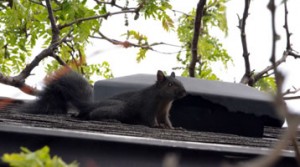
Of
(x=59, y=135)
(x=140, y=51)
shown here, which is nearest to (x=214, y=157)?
(x=59, y=135)

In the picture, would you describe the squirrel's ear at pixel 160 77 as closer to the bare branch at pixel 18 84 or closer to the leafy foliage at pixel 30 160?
the bare branch at pixel 18 84

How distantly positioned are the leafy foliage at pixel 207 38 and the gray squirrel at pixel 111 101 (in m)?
1.33

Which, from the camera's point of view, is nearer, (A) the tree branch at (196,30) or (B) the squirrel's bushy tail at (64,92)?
(B) the squirrel's bushy tail at (64,92)

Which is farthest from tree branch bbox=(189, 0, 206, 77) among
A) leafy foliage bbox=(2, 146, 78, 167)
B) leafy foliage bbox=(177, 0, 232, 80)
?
leafy foliage bbox=(2, 146, 78, 167)

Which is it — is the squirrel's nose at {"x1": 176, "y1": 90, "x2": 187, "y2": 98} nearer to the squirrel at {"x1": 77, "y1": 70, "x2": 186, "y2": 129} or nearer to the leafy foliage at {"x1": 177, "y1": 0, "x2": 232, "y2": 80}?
the squirrel at {"x1": 77, "y1": 70, "x2": 186, "y2": 129}

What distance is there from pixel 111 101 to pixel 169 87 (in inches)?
23.0

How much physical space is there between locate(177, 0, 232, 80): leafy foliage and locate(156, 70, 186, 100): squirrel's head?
108 cm

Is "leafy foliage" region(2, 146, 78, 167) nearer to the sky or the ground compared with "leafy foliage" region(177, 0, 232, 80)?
nearer to the ground

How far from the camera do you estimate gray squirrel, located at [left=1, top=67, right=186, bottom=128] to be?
5578 millimetres

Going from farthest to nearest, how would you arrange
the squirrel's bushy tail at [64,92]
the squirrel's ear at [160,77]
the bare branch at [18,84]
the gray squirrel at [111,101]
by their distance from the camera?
the bare branch at [18,84], the squirrel's ear at [160,77], the squirrel's bushy tail at [64,92], the gray squirrel at [111,101]

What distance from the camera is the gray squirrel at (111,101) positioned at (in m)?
5.58

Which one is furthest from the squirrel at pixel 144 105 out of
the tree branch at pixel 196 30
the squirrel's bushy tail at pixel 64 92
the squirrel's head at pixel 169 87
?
the tree branch at pixel 196 30

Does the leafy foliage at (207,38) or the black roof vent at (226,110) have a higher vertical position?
the leafy foliage at (207,38)

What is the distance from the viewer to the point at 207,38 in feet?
28.8
